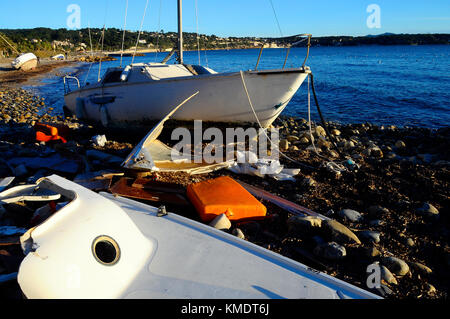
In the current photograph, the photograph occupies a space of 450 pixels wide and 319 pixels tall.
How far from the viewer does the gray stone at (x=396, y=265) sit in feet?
10.3

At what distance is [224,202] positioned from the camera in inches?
156

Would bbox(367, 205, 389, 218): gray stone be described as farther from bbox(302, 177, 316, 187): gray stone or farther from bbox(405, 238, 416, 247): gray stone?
bbox(302, 177, 316, 187): gray stone

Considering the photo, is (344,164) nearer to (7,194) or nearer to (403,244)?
(403,244)

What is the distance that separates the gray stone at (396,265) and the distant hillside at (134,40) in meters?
4.92

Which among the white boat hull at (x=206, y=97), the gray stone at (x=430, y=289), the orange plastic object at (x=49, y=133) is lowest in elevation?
the gray stone at (x=430, y=289)

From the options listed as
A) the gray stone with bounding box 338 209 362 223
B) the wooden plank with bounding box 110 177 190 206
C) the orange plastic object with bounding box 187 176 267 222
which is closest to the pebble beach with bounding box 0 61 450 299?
the gray stone with bounding box 338 209 362 223

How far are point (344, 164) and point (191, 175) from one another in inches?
134

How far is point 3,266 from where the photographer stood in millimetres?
2641

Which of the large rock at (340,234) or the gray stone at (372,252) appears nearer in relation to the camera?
the gray stone at (372,252)

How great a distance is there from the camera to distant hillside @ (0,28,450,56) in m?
11.4

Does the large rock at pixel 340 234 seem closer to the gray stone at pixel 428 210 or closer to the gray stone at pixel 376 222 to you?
the gray stone at pixel 376 222

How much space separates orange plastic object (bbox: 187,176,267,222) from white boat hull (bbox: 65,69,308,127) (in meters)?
3.35

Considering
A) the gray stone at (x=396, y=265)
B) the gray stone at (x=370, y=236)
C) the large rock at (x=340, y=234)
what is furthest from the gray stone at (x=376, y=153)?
the gray stone at (x=396, y=265)
